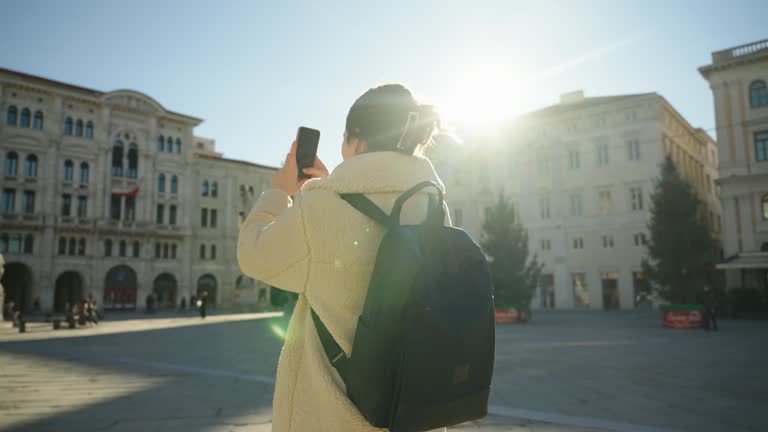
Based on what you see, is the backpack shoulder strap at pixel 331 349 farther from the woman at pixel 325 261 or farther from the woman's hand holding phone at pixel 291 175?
the woman's hand holding phone at pixel 291 175

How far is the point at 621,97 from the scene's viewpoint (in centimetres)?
4041

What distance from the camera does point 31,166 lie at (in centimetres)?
4241

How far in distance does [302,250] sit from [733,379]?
32.0ft

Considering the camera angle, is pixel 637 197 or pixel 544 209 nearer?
pixel 637 197

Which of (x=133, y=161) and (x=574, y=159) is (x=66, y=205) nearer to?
(x=133, y=161)

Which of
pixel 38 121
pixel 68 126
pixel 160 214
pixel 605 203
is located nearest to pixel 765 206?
pixel 605 203

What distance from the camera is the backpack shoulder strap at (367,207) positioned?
1547 mm

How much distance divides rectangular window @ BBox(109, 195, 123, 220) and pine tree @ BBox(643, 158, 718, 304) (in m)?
42.8

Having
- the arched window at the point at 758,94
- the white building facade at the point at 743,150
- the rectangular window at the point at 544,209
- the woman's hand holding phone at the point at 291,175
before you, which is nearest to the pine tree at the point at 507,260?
the white building facade at the point at 743,150

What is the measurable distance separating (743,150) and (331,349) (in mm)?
39031

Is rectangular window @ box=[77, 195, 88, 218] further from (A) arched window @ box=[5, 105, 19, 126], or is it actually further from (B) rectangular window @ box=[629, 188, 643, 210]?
(B) rectangular window @ box=[629, 188, 643, 210]

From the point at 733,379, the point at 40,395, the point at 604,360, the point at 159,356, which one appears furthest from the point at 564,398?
the point at 159,356

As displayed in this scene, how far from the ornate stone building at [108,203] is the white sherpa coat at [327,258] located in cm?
4765

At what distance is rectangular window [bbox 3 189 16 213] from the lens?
41.0 meters
